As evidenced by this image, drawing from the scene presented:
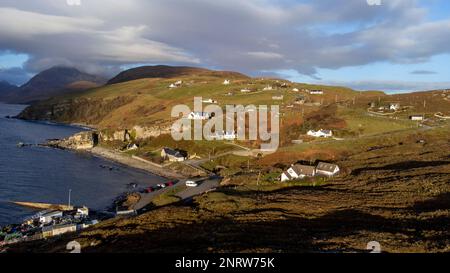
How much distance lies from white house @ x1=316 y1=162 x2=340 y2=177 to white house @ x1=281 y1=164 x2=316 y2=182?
0.85m

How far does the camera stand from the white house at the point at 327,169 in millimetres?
57325

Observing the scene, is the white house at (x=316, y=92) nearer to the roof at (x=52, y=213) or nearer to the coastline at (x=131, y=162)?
the coastline at (x=131, y=162)

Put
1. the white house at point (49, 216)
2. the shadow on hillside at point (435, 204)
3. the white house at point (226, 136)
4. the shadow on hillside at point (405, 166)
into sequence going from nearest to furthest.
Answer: the shadow on hillside at point (435, 204), the white house at point (49, 216), the shadow on hillside at point (405, 166), the white house at point (226, 136)

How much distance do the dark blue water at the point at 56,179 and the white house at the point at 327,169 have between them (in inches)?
1251

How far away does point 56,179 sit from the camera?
7806 cm

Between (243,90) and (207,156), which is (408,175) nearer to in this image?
(207,156)

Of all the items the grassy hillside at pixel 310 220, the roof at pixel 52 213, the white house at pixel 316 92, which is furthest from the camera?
the white house at pixel 316 92

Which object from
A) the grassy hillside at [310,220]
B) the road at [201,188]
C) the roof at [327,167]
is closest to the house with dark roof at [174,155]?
the road at [201,188]

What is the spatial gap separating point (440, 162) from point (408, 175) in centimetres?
956

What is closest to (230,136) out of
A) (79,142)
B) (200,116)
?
(200,116)

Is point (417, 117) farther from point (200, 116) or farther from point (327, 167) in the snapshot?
point (200, 116)

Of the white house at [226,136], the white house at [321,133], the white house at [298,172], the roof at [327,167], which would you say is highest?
the white house at [321,133]

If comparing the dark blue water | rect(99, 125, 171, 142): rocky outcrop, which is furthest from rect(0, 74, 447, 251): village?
the dark blue water

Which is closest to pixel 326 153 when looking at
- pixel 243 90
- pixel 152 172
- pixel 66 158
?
pixel 152 172
